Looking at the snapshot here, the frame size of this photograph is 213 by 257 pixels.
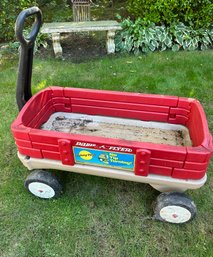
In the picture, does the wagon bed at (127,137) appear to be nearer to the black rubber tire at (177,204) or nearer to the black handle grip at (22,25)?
the black rubber tire at (177,204)

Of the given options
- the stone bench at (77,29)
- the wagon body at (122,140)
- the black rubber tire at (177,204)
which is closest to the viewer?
the wagon body at (122,140)

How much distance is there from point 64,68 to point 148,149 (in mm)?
2559

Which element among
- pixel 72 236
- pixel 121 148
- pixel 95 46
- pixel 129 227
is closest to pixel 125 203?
pixel 129 227

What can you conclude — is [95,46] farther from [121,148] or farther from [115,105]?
[121,148]

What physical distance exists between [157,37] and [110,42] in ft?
2.41

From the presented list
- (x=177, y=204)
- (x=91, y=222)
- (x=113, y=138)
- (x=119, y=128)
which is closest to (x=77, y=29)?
(x=119, y=128)

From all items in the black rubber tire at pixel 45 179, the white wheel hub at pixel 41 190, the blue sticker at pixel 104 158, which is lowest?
the white wheel hub at pixel 41 190

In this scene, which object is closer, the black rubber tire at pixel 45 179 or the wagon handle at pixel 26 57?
the wagon handle at pixel 26 57

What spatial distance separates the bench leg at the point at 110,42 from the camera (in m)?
3.91

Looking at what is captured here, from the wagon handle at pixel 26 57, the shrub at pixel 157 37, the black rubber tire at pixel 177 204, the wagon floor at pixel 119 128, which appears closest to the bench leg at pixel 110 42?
the shrub at pixel 157 37

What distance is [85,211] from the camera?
1.95m

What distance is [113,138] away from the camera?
183 cm

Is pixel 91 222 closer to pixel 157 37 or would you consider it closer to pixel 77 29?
pixel 77 29

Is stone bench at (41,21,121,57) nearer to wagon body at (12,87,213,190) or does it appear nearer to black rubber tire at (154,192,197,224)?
wagon body at (12,87,213,190)
